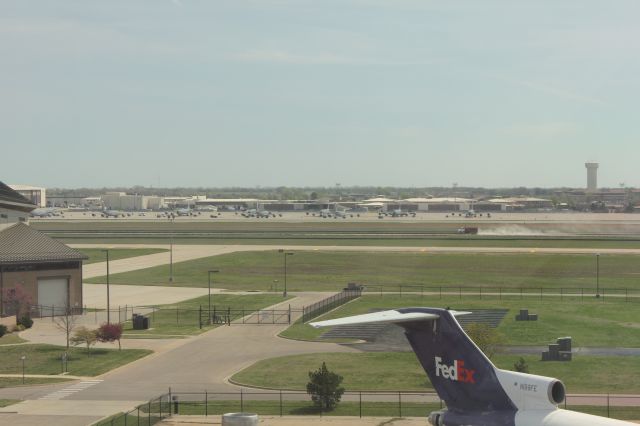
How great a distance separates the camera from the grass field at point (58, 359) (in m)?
66.5

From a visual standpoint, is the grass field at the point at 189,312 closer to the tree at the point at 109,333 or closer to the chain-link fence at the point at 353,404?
the tree at the point at 109,333

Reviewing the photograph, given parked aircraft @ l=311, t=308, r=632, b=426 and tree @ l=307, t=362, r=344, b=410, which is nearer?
parked aircraft @ l=311, t=308, r=632, b=426

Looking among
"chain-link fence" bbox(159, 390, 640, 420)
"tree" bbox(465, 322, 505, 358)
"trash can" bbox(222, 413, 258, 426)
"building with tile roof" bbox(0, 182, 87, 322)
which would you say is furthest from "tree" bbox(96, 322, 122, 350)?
"trash can" bbox(222, 413, 258, 426)

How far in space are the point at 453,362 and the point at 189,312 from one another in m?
66.6

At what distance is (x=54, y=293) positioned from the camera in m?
98.1

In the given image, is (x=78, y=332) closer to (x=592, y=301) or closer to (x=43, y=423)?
(x=43, y=423)

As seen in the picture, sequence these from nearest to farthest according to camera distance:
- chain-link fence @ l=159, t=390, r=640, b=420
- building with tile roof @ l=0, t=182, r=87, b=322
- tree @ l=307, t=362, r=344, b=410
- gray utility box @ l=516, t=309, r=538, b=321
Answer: chain-link fence @ l=159, t=390, r=640, b=420 → tree @ l=307, t=362, r=344, b=410 → gray utility box @ l=516, t=309, r=538, b=321 → building with tile roof @ l=0, t=182, r=87, b=322

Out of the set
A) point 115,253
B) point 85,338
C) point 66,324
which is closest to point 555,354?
point 85,338

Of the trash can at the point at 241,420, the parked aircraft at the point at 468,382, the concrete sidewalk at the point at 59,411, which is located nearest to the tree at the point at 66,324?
the concrete sidewalk at the point at 59,411

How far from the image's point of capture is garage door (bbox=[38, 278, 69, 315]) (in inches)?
3812

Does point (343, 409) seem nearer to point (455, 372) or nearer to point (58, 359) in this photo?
point (455, 372)

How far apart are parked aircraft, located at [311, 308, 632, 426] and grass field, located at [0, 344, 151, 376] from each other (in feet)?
129

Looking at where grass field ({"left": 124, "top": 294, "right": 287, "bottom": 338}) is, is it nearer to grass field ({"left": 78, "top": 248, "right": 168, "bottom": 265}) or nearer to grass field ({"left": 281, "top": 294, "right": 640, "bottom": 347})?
grass field ({"left": 281, "top": 294, "right": 640, "bottom": 347})

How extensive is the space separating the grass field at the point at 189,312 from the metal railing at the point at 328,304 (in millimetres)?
5733
